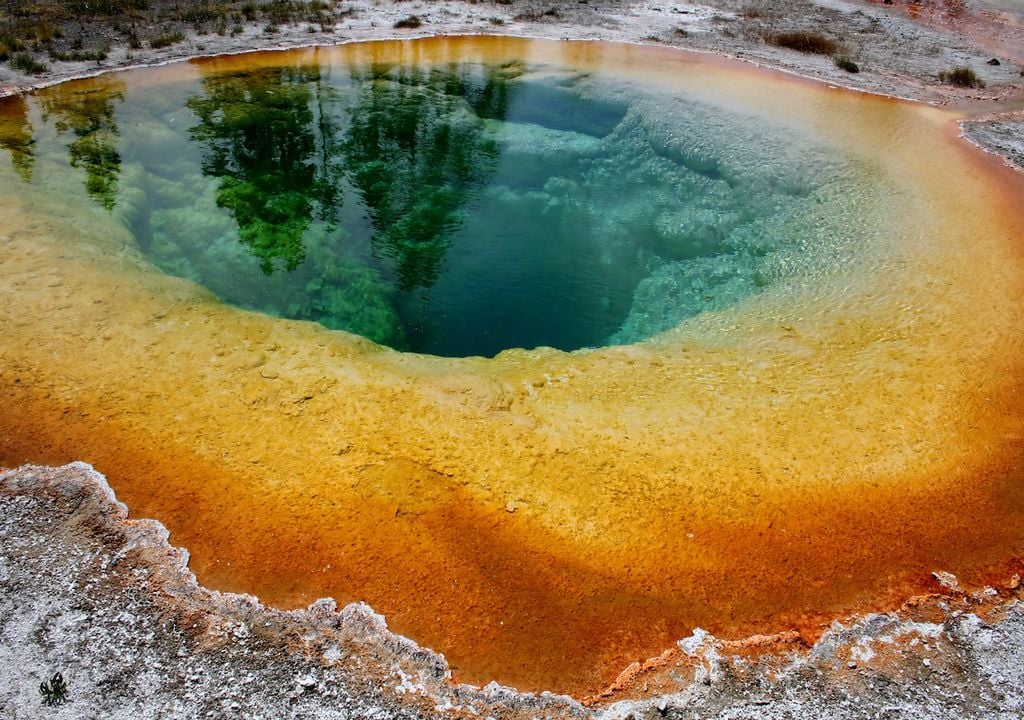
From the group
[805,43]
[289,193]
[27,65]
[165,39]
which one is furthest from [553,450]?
[805,43]

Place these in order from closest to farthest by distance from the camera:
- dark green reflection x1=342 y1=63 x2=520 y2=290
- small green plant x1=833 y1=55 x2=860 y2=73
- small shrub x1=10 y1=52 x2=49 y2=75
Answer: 1. dark green reflection x1=342 y1=63 x2=520 y2=290
2. small shrub x1=10 y1=52 x2=49 y2=75
3. small green plant x1=833 y1=55 x2=860 y2=73

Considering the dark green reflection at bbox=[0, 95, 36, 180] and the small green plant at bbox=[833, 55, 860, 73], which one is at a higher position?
the small green plant at bbox=[833, 55, 860, 73]

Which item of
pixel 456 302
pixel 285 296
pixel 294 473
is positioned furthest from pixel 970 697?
pixel 285 296

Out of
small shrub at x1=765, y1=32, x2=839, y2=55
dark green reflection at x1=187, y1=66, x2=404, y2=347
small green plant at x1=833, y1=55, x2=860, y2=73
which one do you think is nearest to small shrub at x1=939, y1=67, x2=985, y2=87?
small green plant at x1=833, y1=55, x2=860, y2=73

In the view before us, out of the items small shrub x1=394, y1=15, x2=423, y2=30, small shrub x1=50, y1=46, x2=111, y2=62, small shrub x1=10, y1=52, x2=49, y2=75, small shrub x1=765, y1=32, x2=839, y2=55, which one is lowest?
small shrub x1=10, y1=52, x2=49, y2=75

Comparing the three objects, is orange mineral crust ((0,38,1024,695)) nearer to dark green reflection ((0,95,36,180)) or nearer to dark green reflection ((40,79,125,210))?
dark green reflection ((40,79,125,210))

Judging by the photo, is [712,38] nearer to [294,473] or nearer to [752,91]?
[752,91]

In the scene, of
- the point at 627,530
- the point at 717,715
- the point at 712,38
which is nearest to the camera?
the point at 717,715
